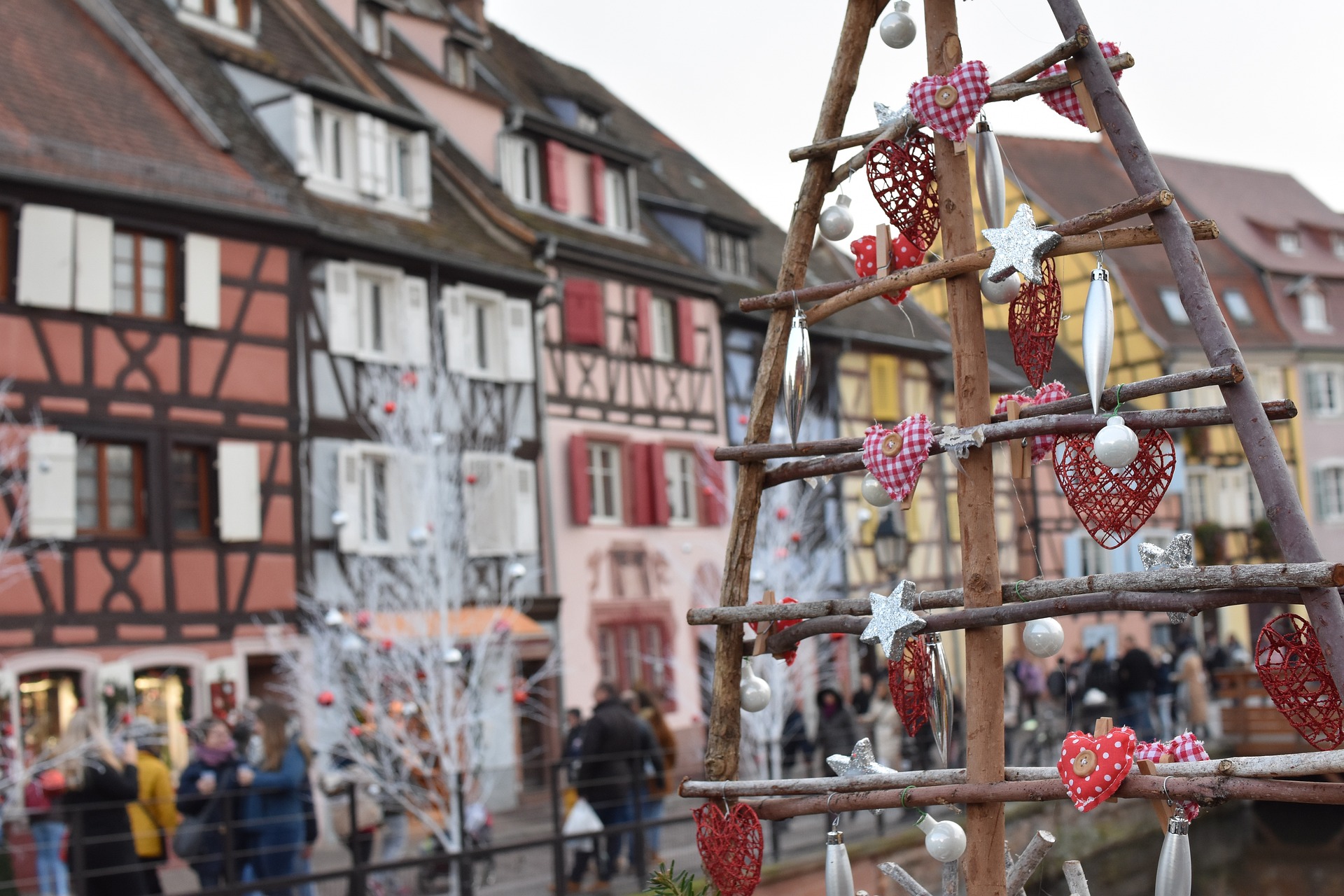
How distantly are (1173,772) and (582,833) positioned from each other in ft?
22.7

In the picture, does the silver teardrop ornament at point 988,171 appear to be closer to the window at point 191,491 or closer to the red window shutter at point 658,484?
the window at point 191,491

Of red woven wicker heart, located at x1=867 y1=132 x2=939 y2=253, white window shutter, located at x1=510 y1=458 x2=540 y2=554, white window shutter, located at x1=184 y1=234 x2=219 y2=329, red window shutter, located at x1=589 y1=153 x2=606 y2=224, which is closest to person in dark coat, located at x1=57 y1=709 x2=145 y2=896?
red woven wicker heart, located at x1=867 y1=132 x2=939 y2=253

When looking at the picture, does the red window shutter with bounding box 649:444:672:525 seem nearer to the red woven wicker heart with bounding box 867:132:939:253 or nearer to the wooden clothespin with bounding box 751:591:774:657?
the wooden clothespin with bounding box 751:591:774:657

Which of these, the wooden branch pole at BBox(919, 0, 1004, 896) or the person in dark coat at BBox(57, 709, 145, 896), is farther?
the person in dark coat at BBox(57, 709, 145, 896)

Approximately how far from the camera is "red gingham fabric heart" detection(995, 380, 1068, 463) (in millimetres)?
3236

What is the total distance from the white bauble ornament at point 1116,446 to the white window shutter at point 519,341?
16.0 m

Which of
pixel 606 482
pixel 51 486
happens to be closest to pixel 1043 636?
pixel 51 486

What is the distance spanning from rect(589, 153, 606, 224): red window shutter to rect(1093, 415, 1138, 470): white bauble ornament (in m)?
19.1

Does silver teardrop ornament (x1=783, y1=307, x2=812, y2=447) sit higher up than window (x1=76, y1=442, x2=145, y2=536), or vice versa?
window (x1=76, y1=442, x2=145, y2=536)

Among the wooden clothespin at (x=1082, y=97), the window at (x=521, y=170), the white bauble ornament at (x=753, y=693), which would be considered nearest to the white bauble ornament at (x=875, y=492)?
the white bauble ornament at (x=753, y=693)

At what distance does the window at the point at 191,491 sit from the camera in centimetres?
1491

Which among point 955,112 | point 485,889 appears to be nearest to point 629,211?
point 485,889

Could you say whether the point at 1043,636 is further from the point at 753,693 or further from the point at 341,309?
the point at 341,309

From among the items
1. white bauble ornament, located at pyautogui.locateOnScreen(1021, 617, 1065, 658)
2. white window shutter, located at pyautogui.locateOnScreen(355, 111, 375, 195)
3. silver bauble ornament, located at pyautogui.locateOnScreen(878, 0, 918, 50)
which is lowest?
white bauble ornament, located at pyautogui.locateOnScreen(1021, 617, 1065, 658)
